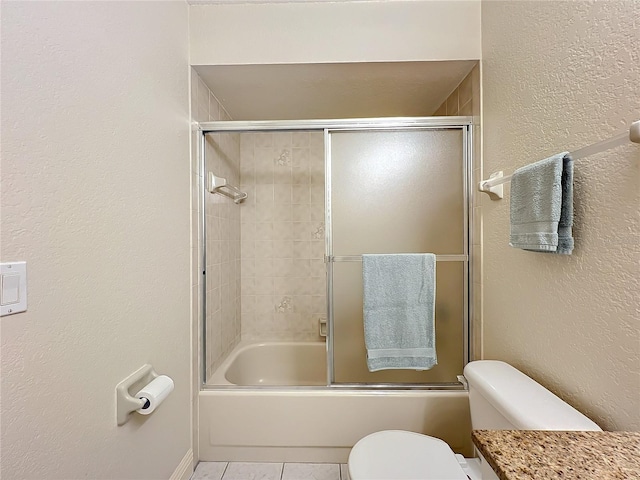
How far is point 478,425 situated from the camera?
122 cm

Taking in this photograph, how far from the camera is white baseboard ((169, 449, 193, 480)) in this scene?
1.45 metres

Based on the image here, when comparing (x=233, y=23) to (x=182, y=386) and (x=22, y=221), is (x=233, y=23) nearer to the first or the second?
(x=22, y=221)

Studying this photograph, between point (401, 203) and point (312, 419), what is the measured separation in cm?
124

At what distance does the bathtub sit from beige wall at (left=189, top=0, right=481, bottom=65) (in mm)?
1746

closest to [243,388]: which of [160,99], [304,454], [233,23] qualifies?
[304,454]

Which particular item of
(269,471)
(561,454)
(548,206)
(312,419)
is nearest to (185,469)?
(269,471)

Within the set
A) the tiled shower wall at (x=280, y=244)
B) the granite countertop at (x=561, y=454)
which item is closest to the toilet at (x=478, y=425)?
the granite countertop at (x=561, y=454)

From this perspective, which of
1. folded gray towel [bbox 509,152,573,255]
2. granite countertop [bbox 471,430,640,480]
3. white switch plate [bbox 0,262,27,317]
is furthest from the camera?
folded gray towel [bbox 509,152,573,255]

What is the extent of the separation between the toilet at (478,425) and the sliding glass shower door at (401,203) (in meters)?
0.46

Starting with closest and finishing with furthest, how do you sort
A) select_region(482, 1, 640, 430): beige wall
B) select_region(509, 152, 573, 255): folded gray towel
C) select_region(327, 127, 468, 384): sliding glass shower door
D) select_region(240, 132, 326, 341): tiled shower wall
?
1. select_region(482, 1, 640, 430): beige wall
2. select_region(509, 152, 573, 255): folded gray towel
3. select_region(327, 127, 468, 384): sliding glass shower door
4. select_region(240, 132, 326, 341): tiled shower wall

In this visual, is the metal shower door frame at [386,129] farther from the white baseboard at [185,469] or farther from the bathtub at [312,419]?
the white baseboard at [185,469]

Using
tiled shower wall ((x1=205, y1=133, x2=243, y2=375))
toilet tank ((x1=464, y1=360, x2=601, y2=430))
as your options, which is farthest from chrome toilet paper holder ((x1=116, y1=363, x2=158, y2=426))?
toilet tank ((x1=464, y1=360, x2=601, y2=430))

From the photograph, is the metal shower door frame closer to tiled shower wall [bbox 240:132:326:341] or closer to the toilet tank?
the toilet tank

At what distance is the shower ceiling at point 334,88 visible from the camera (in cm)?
168
